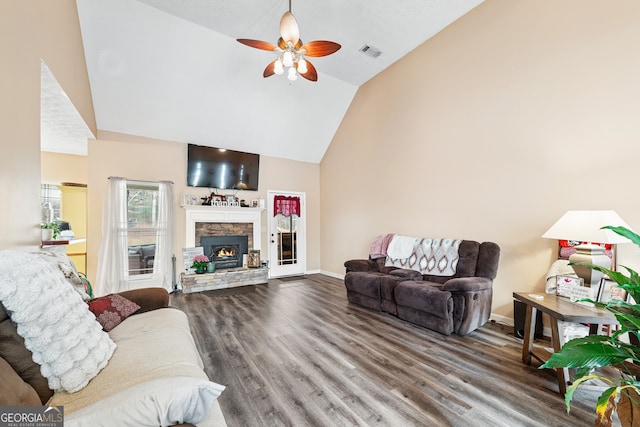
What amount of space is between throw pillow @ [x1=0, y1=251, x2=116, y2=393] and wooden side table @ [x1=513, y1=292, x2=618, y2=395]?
292 centimetres

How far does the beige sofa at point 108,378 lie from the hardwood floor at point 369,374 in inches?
28.4

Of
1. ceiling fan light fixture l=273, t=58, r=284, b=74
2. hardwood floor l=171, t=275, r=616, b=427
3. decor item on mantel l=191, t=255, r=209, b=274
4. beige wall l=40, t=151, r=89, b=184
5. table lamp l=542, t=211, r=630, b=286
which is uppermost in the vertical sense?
ceiling fan light fixture l=273, t=58, r=284, b=74

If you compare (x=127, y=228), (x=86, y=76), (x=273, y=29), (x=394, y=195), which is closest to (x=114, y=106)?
(x=86, y=76)

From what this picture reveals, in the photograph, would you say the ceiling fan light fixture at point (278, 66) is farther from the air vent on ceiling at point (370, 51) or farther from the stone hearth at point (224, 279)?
the stone hearth at point (224, 279)

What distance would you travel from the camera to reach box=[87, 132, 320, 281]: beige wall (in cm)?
436

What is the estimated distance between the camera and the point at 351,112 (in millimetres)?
5723

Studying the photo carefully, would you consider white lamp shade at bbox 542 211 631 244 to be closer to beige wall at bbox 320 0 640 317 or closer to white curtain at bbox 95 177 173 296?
beige wall at bbox 320 0 640 317

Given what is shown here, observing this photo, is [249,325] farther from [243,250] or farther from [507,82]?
[507,82]

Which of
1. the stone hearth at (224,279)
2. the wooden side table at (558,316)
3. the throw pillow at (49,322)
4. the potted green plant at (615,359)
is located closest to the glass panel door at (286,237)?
the stone hearth at (224,279)

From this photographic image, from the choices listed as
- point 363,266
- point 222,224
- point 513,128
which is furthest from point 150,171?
point 513,128

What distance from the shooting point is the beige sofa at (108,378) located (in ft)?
2.72

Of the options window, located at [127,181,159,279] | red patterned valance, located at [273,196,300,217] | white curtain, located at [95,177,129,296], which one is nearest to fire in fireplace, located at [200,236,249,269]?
window, located at [127,181,159,279]

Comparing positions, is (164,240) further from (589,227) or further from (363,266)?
(589,227)

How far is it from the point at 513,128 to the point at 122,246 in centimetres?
623
